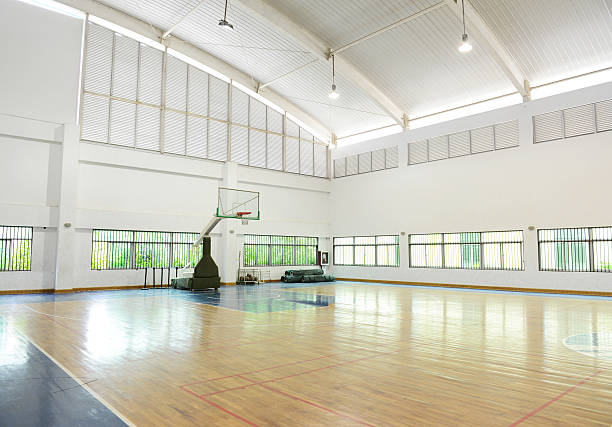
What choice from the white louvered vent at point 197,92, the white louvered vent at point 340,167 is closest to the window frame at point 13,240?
the white louvered vent at point 197,92

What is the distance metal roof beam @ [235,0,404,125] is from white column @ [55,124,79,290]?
30.3ft

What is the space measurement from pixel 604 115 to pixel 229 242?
18115mm

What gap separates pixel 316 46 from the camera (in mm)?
19172

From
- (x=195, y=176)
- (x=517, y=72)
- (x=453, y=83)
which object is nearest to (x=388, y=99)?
(x=453, y=83)

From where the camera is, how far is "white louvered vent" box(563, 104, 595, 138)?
667 inches

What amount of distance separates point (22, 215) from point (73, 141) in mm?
3638

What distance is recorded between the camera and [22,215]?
16.4m

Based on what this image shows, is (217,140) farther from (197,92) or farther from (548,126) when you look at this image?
(548,126)

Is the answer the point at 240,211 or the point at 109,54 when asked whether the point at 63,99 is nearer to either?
the point at 109,54

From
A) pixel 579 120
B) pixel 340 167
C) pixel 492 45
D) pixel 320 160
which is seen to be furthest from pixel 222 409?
→ pixel 320 160

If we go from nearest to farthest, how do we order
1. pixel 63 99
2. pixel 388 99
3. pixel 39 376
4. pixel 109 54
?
pixel 39 376, pixel 63 99, pixel 109 54, pixel 388 99

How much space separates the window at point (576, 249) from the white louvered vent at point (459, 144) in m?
5.41

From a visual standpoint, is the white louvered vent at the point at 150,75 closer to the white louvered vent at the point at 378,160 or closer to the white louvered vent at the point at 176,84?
the white louvered vent at the point at 176,84

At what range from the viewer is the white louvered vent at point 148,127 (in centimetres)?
1988
